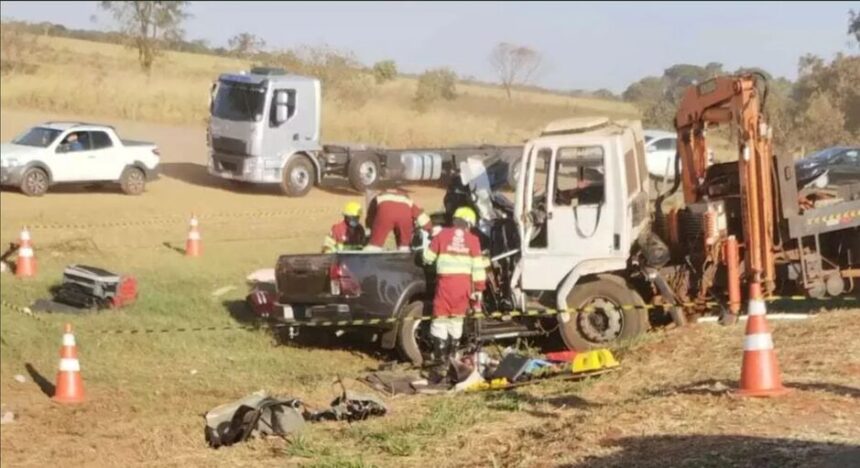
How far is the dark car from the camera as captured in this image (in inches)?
529

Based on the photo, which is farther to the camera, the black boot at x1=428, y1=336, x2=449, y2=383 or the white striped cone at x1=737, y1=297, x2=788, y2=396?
the black boot at x1=428, y1=336, x2=449, y2=383

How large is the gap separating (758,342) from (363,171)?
819 inches

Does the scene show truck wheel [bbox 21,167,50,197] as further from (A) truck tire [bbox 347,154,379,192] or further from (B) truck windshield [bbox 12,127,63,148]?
(A) truck tire [bbox 347,154,379,192]

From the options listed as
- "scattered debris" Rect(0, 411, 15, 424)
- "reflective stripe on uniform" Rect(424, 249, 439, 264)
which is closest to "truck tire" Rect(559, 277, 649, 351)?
"reflective stripe on uniform" Rect(424, 249, 439, 264)

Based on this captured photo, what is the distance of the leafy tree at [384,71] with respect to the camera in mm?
36906

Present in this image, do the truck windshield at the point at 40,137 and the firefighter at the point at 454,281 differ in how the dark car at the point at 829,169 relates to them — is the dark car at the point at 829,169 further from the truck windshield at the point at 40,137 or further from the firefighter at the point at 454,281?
the truck windshield at the point at 40,137

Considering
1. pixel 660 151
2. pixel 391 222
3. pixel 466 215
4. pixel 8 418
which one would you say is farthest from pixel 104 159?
pixel 466 215

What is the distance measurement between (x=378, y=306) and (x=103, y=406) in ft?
9.77

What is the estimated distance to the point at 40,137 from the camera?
29016 millimetres

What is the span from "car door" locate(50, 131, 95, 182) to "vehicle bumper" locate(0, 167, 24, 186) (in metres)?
0.75

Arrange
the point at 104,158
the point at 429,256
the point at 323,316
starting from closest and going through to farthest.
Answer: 1. the point at 429,256
2. the point at 323,316
3. the point at 104,158

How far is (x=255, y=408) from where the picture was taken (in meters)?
9.62

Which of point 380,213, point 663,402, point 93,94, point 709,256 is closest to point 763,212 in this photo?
point 709,256

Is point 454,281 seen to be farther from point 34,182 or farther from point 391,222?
point 34,182
